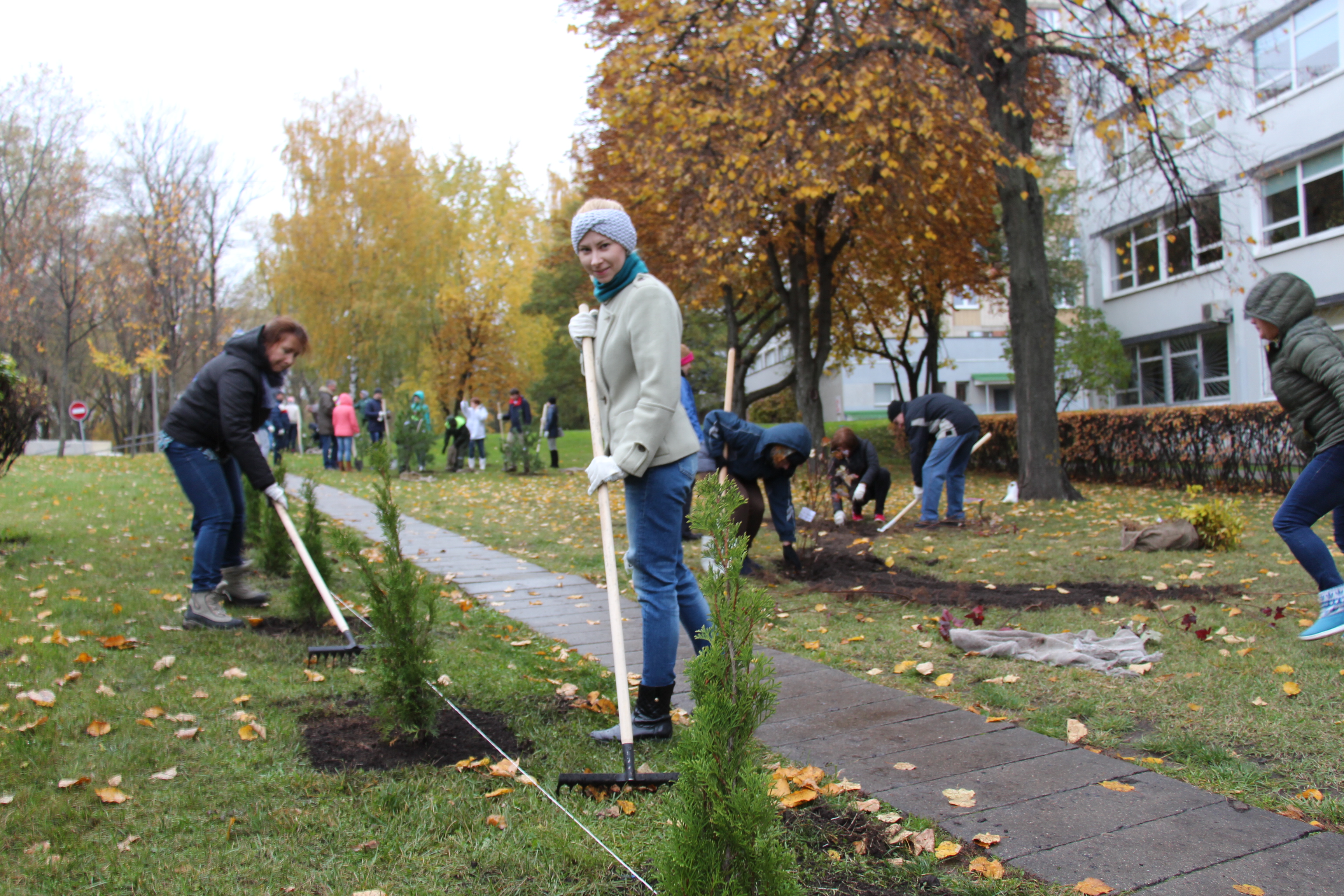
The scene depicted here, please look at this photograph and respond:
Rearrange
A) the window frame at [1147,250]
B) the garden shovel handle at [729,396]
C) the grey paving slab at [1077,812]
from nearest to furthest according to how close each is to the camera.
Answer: the grey paving slab at [1077,812] → the garden shovel handle at [729,396] → the window frame at [1147,250]

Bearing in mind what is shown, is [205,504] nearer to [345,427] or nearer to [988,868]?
[988,868]

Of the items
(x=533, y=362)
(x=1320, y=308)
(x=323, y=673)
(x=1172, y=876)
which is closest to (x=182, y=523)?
(x=323, y=673)

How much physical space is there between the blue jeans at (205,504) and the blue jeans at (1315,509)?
18.6 feet

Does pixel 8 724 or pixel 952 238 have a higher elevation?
pixel 952 238

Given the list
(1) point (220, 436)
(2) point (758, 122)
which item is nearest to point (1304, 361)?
(1) point (220, 436)

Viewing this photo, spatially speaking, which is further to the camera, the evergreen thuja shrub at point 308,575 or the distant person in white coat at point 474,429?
the distant person in white coat at point 474,429

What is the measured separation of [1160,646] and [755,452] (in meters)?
2.98

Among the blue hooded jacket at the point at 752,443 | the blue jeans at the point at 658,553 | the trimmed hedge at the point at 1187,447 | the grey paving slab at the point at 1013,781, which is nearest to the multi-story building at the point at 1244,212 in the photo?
the trimmed hedge at the point at 1187,447

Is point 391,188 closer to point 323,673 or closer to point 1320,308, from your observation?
point 1320,308

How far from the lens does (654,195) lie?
15195mm

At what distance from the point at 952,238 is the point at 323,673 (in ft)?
57.3

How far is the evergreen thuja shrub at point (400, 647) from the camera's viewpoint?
3.23 meters

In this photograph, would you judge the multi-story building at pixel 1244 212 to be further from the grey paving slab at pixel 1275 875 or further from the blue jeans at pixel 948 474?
the grey paving slab at pixel 1275 875

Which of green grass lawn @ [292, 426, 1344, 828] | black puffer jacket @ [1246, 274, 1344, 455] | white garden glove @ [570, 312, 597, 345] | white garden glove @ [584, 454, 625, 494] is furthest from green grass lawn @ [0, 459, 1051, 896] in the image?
black puffer jacket @ [1246, 274, 1344, 455]
